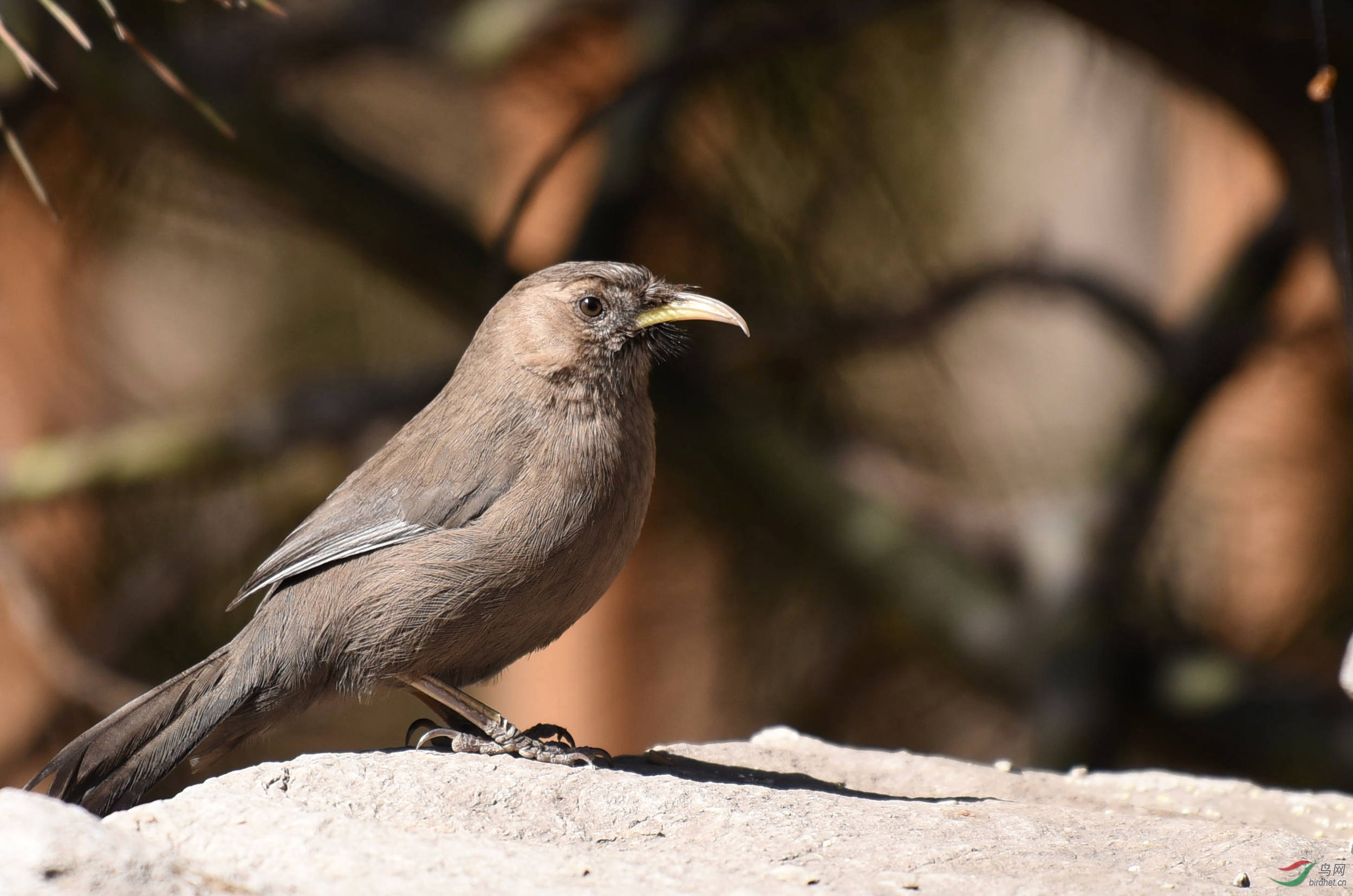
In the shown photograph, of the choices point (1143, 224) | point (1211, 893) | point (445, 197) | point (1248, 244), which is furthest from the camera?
point (1143, 224)

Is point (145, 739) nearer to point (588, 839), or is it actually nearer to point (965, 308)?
point (588, 839)

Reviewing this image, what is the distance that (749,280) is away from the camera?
5812 mm

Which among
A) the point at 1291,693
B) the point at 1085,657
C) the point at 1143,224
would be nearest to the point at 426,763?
the point at 1085,657

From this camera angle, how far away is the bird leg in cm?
321

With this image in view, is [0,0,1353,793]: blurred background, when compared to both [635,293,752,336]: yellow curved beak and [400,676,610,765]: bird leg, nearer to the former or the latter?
[635,293,752,336]: yellow curved beak

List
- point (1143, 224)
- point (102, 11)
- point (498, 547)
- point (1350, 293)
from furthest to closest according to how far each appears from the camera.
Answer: point (1143, 224) < point (102, 11) < point (1350, 293) < point (498, 547)

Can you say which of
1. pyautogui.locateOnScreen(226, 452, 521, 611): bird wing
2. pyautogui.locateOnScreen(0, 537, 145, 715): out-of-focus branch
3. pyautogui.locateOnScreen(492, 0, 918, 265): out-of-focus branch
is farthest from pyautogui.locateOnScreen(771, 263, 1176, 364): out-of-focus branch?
pyautogui.locateOnScreen(0, 537, 145, 715): out-of-focus branch

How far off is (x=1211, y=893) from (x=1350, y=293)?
7.52ft

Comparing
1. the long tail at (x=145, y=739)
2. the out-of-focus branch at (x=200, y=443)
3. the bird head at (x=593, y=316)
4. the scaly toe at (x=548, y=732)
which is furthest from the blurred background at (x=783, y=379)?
the long tail at (x=145, y=739)

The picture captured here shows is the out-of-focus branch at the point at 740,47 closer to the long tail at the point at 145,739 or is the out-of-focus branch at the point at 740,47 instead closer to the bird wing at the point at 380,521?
the bird wing at the point at 380,521

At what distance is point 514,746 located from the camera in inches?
128

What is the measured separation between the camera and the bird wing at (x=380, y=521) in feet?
10.7

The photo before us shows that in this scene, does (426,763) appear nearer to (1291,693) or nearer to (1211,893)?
(1211,893)

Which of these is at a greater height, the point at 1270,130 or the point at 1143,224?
the point at 1143,224
